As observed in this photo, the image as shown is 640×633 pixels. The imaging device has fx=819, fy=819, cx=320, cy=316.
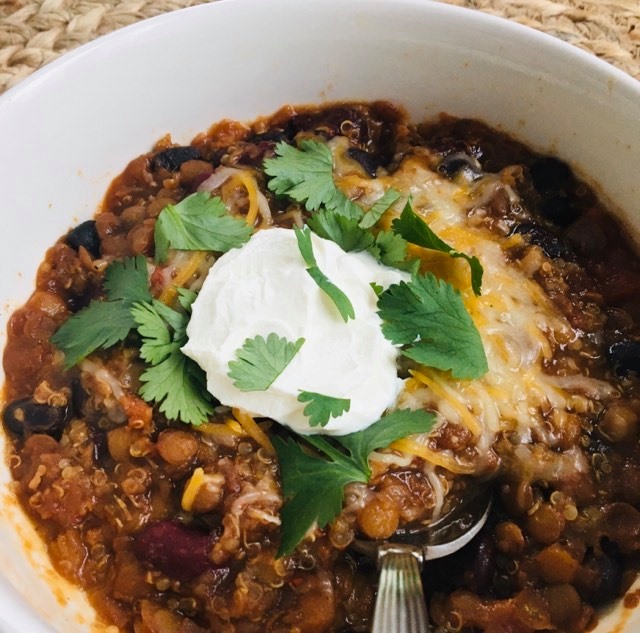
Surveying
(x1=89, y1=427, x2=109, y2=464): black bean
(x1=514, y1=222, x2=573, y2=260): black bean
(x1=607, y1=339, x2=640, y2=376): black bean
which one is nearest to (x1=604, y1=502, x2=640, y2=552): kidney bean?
(x1=607, y1=339, x2=640, y2=376): black bean

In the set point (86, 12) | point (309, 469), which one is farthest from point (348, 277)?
point (86, 12)

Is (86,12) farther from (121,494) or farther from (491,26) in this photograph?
(121,494)

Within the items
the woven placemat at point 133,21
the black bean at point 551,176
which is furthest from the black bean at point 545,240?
the woven placemat at point 133,21

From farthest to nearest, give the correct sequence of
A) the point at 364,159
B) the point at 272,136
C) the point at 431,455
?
the point at 272,136 → the point at 364,159 → the point at 431,455

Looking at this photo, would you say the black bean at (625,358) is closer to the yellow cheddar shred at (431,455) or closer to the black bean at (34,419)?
the yellow cheddar shred at (431,455)

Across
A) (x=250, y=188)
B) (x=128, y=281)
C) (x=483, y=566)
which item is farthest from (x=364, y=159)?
(x=483, y=566)

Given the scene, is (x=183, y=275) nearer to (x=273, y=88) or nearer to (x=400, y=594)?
(x=273, y=88)

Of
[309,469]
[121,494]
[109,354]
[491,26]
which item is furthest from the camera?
[491,26]
